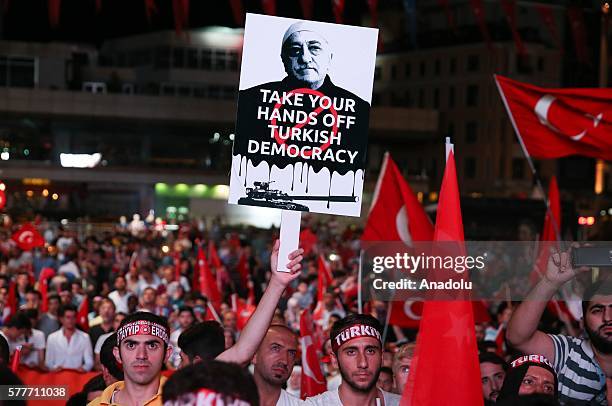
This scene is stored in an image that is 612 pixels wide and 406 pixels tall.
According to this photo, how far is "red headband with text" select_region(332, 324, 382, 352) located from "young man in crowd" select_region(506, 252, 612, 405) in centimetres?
69

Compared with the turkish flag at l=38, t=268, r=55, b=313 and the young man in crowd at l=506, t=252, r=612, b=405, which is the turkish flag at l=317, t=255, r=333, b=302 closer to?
the turkish flag at l=38, t=268, r=55, b=313

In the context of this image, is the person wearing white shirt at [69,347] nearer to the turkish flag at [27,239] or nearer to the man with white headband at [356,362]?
the man with white headband at [356,362]

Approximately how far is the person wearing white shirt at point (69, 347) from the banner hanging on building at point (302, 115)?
6.32m

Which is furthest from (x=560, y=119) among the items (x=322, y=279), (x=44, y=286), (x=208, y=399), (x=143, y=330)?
(x=44, y=286)

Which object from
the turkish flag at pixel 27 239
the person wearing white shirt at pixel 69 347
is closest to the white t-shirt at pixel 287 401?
the person wearing white shirt at pixel 69 347

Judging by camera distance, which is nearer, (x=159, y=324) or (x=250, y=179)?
(x=250, y=179)

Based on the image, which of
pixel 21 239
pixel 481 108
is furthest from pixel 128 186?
pixel 21 239

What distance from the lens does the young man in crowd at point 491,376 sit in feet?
25.0

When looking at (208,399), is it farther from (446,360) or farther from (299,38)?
(446,360)

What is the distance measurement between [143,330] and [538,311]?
184 centimetres

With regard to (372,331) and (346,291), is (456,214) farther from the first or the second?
(346,291)

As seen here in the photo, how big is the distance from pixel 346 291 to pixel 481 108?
52.3 metres

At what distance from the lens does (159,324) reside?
6.12m

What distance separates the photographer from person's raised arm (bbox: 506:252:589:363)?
613cm
